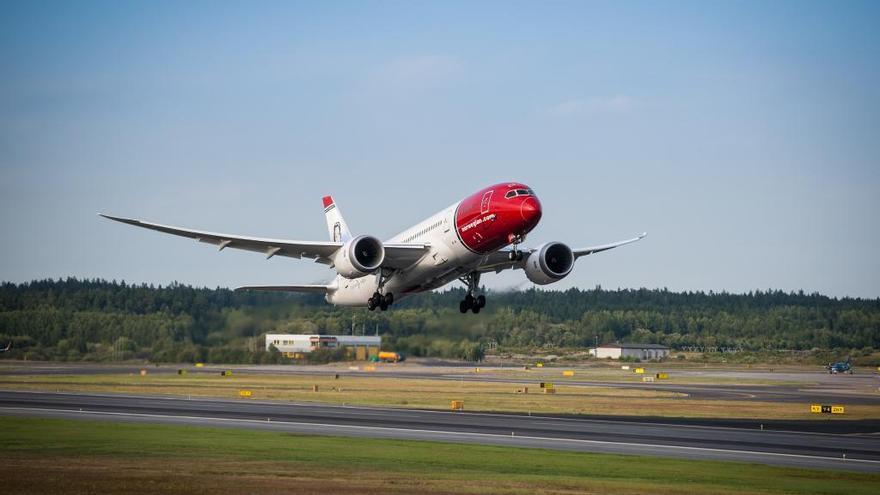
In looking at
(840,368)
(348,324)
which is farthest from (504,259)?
(840,368)

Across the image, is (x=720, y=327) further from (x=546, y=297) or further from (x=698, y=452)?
(x=698, y=452)

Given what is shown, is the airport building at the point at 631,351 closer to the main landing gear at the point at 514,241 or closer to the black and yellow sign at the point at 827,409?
the black and yellow sign at the point at 827,409

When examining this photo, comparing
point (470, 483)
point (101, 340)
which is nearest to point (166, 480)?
point (470, 483)

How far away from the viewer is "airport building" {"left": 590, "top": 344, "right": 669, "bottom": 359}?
481 ft

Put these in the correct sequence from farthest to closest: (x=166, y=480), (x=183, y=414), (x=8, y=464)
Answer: (x=183, y=414) < (x=8, y=464) < (x=166, y=480)

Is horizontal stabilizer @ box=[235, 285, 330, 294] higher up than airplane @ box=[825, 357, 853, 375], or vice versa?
horizontal stabilizer @ box=[235, 285, 330, 294]

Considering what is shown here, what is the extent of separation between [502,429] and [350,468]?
16327mm

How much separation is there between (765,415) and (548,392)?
20332 millimetres

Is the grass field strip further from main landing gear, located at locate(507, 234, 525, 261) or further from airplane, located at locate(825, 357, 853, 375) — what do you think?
airplane, located at locate(825, 357, 853, 375)

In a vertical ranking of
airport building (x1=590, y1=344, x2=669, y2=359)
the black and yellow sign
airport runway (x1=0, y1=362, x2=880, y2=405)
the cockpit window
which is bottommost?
the black and yellow sign

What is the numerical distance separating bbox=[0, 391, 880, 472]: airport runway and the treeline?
29.2 ft

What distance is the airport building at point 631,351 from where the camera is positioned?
Result: 146 m

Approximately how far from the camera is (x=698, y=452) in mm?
45625

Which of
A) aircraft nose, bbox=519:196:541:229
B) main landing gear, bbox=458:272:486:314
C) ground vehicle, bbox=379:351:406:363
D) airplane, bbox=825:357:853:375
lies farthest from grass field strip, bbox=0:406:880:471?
airplane, bbox=825:357:853:375
